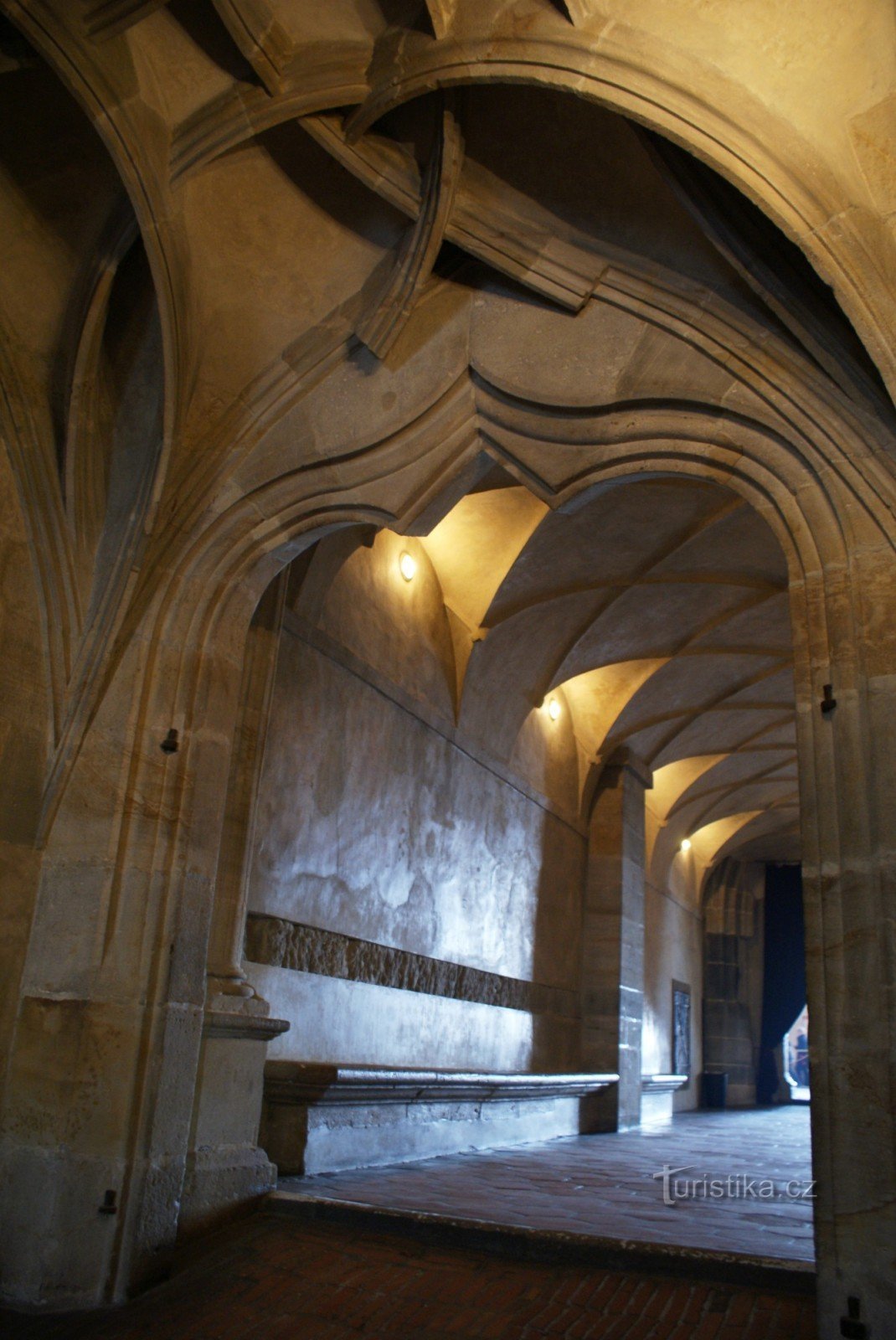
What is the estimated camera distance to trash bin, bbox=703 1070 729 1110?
15.8m

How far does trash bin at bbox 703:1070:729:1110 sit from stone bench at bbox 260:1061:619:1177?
7619 mm

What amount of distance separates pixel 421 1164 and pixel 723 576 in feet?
15.0

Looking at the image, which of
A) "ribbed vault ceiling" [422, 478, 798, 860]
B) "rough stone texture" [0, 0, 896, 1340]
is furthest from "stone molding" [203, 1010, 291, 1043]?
"ribbed vault ceiling" [422, 478, 798, 860]

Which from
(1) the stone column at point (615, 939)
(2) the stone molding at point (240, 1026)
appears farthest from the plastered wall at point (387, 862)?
(1) the stone column at point (615, 939)

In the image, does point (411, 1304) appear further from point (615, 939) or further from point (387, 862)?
point (615, 939)

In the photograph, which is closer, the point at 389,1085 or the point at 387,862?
the point at 389,1085

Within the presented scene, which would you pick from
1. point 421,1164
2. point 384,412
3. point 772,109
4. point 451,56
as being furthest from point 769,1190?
point 451,56

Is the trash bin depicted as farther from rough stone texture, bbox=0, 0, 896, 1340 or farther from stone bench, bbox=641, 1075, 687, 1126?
rough stone texture, bbox=0, 0, 896, 1340

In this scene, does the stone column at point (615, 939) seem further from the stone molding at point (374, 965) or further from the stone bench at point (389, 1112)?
the stone bench at point (389, 1112)

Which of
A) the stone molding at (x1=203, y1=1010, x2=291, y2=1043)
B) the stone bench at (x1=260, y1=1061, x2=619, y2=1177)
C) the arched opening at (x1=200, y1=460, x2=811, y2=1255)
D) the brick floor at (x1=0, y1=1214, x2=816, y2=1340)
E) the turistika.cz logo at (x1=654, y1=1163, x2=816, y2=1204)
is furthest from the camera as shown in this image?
the arched opening at (x1=200, y1=460, x2=811, y2=1255)

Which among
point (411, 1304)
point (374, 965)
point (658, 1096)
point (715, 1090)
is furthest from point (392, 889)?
point (715, 1090)

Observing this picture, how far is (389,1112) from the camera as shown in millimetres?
6523

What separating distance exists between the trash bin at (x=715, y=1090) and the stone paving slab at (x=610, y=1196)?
7653 mm

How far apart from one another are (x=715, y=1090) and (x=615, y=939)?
6.65m
